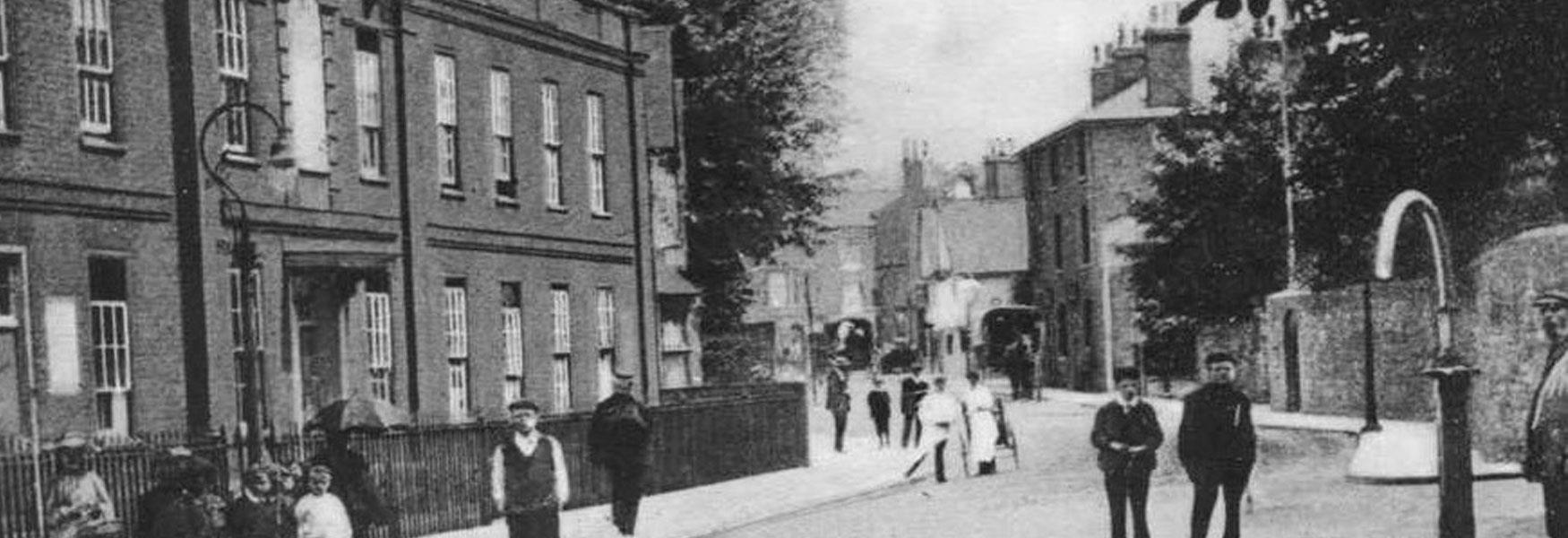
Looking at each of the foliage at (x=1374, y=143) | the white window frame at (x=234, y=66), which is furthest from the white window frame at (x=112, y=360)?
the foliage at (x=1374, y=143)

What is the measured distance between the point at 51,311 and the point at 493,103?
9.43 m

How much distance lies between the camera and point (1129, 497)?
1481 cm

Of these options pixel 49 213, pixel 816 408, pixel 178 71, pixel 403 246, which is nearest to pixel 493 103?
pixel 403 246

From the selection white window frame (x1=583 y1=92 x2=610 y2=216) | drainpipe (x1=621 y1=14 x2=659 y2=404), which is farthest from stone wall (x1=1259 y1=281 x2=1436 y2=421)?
white window frame (x1=583 y1=92 x2=610 y2=216)

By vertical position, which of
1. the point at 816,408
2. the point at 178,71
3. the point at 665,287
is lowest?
the point at 816,408

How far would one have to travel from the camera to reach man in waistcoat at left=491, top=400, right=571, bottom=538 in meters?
14.0

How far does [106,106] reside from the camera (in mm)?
18094

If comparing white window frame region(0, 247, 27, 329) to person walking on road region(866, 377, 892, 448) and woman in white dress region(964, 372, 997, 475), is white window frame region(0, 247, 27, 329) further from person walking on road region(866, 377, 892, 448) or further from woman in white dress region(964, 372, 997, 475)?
person walking on road region(866, 377, 892, 448)

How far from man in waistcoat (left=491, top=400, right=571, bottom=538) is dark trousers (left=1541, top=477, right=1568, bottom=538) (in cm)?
648

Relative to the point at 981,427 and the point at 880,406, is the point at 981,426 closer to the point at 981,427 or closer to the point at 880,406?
the point at 981,427

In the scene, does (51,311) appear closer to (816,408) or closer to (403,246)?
(403,246)

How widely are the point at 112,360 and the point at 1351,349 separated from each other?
22938mm

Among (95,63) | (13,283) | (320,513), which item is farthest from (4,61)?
(320,513)

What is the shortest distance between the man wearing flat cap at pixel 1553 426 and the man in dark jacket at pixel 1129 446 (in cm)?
415
